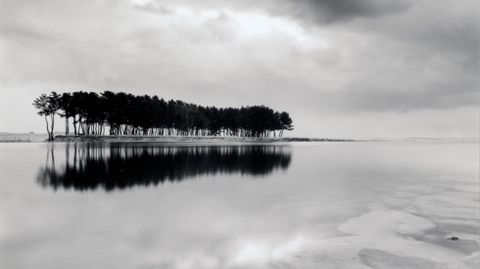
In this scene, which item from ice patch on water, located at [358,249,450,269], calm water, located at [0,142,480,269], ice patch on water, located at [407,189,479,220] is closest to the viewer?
ice patch on water, located at [358,249,450,269]

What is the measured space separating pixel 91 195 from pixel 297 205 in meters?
9.81

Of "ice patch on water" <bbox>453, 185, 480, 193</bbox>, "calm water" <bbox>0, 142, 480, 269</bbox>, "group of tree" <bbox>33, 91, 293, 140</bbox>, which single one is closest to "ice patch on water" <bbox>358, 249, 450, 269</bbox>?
"calm water" <bbox>0, 142, 480, 269</bbox>

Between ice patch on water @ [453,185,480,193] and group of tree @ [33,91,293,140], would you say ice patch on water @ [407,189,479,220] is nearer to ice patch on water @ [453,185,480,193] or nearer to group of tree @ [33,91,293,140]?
ice patch on water @ [453,185,480,193]

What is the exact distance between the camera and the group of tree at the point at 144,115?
4518 inches

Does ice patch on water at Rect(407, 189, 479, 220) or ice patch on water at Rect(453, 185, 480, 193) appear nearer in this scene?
ice patch on water at Rect(407, 189, 479, 220)

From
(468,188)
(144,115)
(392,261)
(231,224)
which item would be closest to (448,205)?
(468,188)

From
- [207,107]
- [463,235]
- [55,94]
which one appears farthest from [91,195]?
[207,107]

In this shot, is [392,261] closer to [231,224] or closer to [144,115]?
[231,224]

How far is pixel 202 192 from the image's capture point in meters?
19.6

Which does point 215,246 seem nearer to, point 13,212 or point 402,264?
point 402,264

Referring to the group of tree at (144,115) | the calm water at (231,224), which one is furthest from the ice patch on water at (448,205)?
the group of tree at (144,115)

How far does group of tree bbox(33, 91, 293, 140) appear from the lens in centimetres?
11475

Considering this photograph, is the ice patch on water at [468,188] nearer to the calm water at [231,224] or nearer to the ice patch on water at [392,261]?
the calm water at [231,224]

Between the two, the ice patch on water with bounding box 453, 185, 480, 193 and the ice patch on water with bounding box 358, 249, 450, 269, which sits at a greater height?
the ice patch on water with bounding box 358, 249, 450, 269
